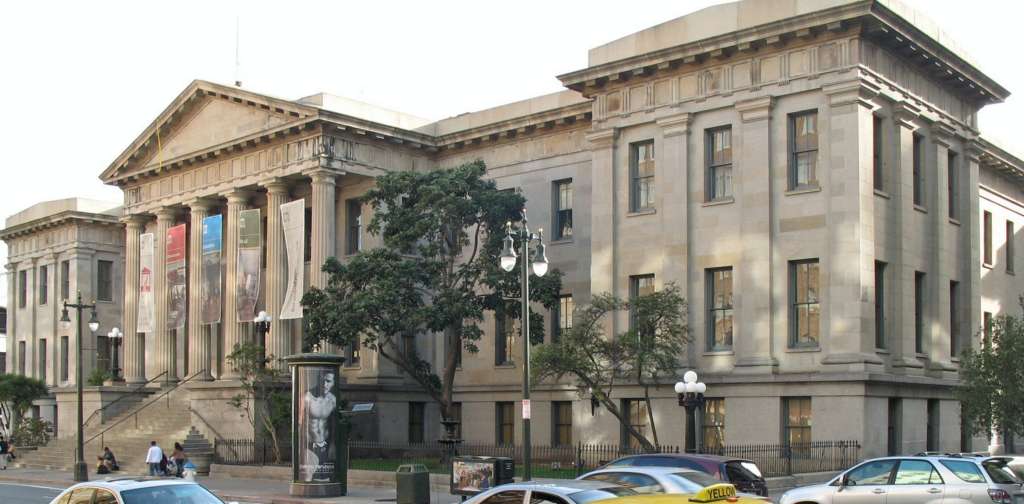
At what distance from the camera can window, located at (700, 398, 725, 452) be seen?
3266 cm

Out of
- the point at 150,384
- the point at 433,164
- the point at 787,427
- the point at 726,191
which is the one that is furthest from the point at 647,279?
the point at 150,384

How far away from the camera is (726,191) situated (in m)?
33.8

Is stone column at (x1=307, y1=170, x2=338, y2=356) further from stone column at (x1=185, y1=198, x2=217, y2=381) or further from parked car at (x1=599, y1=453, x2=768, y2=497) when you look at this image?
parked car at (x1=599, y1=453, x2=768, y2=497)

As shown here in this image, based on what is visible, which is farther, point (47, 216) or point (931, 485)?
point (47, 216)

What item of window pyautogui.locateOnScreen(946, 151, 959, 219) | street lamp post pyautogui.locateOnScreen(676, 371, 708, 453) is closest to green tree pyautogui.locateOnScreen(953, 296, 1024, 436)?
window pyautogui.locateOnScreen(946, 151, 959, 219)

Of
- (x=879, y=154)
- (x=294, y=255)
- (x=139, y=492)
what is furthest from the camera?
(x=294, y=255)

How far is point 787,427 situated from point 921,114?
10863 mm

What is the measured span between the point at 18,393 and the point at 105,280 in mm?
8874

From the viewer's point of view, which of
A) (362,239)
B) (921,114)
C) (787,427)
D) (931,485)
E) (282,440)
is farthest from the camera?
(362,239)

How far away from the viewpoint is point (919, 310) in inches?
1336

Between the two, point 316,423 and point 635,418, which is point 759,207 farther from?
point 316,423

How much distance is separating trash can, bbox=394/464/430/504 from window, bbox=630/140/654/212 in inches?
549

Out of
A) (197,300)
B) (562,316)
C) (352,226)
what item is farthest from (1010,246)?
(197,300)

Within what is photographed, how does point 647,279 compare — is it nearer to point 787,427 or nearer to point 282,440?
A: point 787,427
